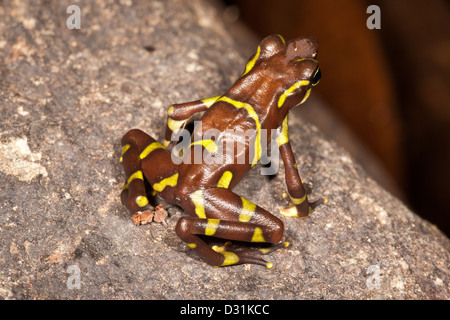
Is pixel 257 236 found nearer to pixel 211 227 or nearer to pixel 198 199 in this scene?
pixel 211 227

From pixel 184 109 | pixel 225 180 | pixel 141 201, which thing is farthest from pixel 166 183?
pixel 184 109

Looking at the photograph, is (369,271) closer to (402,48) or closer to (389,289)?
(389,289)

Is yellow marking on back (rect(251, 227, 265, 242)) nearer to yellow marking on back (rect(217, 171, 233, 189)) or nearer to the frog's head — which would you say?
yellow marking on back (rect(217, 171, 233, 189))

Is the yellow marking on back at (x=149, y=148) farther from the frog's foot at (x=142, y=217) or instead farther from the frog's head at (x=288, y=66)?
the frog's head at (x=288, y=66)

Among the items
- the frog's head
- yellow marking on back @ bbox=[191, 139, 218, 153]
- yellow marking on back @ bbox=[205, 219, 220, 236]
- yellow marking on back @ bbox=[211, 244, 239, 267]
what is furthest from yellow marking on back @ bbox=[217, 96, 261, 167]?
yellow marking on back @ bbox=[211, 244, 239, 267]

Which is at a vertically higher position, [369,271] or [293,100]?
[293,100]

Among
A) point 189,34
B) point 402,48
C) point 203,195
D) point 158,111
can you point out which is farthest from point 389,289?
point 402,48
